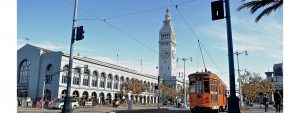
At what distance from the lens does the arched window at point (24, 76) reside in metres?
56.8

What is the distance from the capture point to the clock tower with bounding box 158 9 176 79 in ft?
411

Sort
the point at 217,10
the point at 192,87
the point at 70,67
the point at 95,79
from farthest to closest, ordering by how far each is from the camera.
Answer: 1. the point at 95,79
2. the point at 192,87
3. the point at 70,67
4. the point at 217,10

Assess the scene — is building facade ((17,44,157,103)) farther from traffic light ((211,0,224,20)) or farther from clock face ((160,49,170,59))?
clock face ((160,49,170,59))

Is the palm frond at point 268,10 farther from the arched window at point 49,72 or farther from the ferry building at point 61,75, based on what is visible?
the arched window at point 49,72

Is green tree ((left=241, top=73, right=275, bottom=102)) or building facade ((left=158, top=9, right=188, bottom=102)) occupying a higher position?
building facade ((left=158, top=9, right=188, bottom=102))

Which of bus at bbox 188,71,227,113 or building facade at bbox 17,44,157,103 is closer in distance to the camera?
bus at bbox 188,71,227,113

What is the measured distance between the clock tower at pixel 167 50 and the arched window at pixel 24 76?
7293 centimetres

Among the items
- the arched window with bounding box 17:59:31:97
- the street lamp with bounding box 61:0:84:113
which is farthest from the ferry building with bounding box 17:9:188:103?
the street lamp with bounding box 61:0:84:113

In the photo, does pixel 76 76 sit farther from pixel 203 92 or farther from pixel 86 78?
pixel 203 92

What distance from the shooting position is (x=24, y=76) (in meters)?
58.2

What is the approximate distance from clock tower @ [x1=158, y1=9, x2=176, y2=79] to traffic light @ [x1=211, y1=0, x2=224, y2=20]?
112 m

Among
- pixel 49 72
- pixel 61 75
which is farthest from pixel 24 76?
pixel 61 75

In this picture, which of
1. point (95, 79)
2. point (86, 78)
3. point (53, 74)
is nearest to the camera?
point (53, 74)

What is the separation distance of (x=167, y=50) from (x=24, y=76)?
78.0 meters
